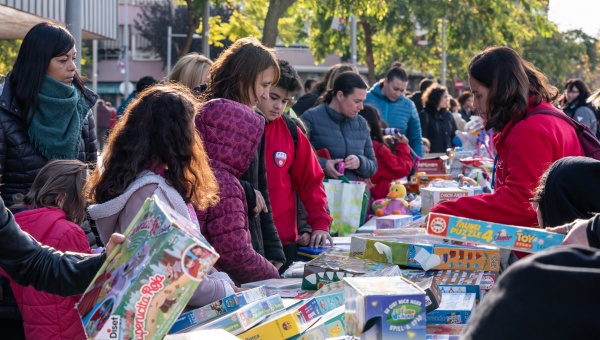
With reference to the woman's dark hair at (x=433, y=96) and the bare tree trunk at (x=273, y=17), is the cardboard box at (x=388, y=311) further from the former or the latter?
the woman's dark hair at (x=433, y=96)

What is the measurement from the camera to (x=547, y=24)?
1794 cm

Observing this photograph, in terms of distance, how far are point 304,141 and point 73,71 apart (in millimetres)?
1407

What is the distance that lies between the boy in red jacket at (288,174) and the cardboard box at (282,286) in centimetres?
98

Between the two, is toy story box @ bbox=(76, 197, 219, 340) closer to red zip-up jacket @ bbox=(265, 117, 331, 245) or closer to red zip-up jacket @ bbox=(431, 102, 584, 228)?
red zip-up jacket @ bbox=(431, 102, 584, 228)

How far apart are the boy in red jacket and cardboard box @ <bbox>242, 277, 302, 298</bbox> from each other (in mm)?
982

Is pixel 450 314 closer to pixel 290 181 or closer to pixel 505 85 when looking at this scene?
pixel 505 85

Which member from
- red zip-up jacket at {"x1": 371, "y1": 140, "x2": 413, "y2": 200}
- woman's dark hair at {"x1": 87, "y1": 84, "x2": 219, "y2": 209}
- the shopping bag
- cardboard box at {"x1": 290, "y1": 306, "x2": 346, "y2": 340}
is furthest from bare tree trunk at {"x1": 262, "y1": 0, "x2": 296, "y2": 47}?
cardboard box at {"x1": 290, "y1": 306, "x2": 346, "y2": 340}

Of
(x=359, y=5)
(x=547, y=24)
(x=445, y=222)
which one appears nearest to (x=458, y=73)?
(x=547, y=24)

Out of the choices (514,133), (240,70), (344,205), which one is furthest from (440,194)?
(240,70)

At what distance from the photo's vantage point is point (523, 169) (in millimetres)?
4113

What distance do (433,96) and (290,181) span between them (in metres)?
8.17

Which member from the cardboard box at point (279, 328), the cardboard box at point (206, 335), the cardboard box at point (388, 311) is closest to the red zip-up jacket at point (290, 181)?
the cardboard box at point (279, 328)

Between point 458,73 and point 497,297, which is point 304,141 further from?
point 458,73

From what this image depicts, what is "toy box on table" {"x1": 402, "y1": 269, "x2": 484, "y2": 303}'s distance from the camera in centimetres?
363
